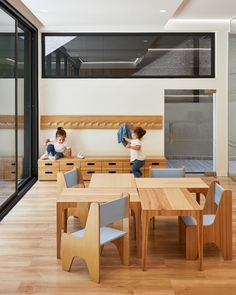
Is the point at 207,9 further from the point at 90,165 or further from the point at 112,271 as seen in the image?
the point at 112,271

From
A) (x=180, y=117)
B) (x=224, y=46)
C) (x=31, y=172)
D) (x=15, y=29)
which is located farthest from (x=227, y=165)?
(x=15, y=29)

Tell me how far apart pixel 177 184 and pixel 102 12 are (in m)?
4.11

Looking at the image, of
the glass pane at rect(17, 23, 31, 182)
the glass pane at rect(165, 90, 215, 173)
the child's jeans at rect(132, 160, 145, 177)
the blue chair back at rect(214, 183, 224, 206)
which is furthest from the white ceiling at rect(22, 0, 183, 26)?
the blue chair back at rect(214, 183, 224, 206)

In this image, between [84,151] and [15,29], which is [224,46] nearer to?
[84,151]

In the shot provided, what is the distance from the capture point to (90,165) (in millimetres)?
9625

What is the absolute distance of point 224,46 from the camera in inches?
395

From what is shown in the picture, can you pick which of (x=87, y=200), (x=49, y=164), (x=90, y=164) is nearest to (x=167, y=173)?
(x=87, y=200)

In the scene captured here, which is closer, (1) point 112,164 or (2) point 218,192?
(2) point 218,192

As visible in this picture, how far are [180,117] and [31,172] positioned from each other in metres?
3.46

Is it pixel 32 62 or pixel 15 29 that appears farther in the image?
pixel 32 62

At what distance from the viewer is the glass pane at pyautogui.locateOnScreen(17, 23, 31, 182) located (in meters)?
8.74

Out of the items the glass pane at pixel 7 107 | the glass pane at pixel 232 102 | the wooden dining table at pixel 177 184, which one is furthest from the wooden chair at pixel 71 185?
the glass pane at pixel 232 102

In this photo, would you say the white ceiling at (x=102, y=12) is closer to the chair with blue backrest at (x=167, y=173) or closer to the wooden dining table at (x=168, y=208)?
the chair with blue backrest at (x=167, y=173)

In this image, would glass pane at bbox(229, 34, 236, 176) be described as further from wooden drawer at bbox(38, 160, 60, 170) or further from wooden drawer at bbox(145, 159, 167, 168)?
wooden drawer at bbox(38, 160, 60, 170)
